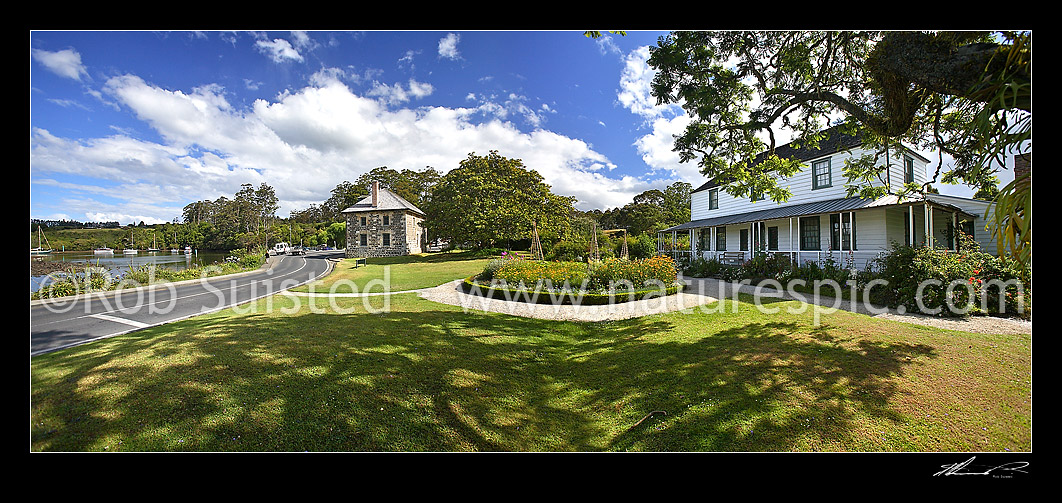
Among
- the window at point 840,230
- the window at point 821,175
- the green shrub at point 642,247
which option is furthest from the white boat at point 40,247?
the green shrub at point 642,247

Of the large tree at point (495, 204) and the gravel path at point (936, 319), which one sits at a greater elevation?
the large tree at point (495, 204)

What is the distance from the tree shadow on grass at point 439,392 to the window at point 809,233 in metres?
12.2

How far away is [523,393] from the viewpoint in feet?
10.7

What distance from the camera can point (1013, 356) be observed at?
3648 mm

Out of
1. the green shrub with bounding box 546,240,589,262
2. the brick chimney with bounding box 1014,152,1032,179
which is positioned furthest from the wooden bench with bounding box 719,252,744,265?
the brick chimney with bounding box 1014,152,1032,179

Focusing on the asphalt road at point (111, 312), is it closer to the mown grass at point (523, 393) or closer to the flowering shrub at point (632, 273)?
the mown grass at point (523, 393)

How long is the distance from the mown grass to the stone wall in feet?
92.9

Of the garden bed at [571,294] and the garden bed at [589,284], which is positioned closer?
the garden bed at [571,294]

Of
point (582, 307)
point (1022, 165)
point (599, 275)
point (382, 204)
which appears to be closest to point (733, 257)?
point (599, 275)

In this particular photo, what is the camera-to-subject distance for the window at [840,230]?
41.7 feet

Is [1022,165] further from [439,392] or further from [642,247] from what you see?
[642,247]

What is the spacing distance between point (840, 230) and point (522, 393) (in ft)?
49.5
